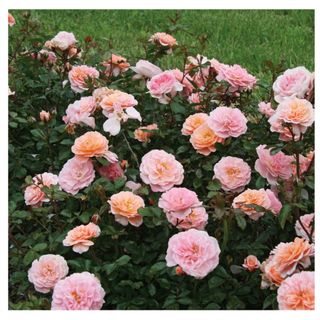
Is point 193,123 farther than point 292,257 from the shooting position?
Yes

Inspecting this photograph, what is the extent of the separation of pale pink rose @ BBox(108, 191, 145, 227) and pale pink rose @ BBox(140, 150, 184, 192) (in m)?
0.09

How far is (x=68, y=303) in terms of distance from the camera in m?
1.88

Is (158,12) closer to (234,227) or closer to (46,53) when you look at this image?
(46,53)

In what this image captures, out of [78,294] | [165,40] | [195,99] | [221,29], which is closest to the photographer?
[78,294]

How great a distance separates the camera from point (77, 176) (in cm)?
220

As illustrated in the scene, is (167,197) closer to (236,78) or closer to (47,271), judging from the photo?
(47,271)

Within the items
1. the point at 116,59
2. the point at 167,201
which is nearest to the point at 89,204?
the point at 167,201

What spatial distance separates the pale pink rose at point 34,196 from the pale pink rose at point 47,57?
2.74ft

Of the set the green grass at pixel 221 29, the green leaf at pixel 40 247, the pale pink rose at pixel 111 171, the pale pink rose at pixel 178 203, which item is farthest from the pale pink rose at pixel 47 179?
the green grass at pixel 221 29

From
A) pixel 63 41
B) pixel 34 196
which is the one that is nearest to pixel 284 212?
pixel 34 196

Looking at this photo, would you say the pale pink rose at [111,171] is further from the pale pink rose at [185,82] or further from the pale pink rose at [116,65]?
the pale pink rose at [116,65]

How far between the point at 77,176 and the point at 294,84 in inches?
26.9

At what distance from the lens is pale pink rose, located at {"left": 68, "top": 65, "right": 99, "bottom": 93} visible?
2.63 metres

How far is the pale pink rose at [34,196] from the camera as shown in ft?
7.29
